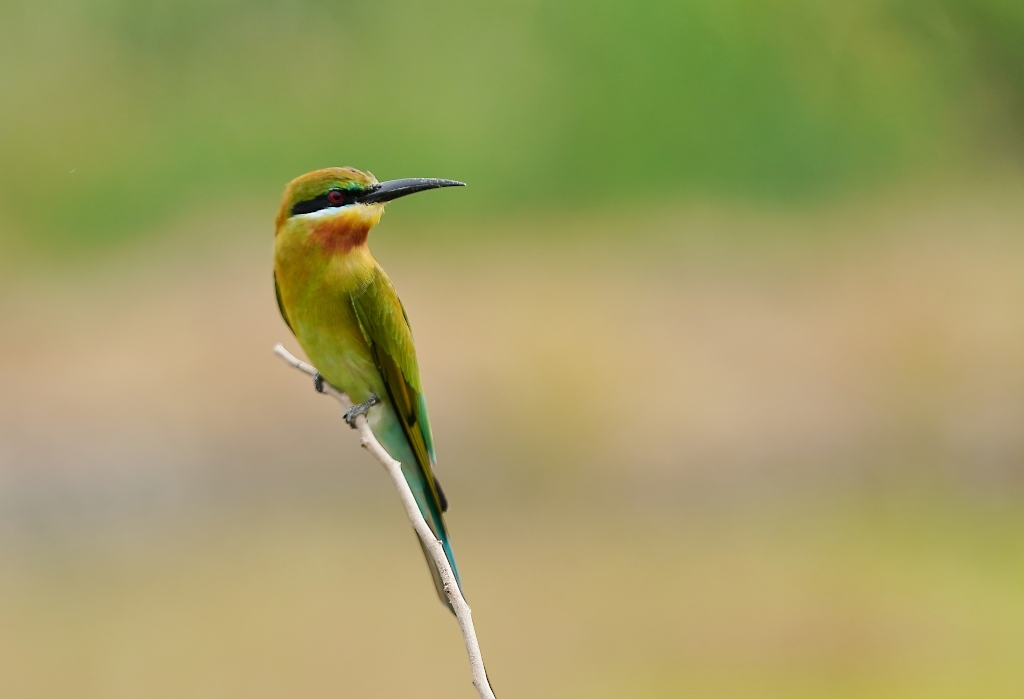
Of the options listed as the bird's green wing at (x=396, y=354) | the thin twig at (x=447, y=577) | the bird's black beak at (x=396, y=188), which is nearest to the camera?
the thin twig at (x=447, y=577)

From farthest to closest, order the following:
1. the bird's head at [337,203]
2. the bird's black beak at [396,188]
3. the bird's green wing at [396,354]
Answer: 1. the bird's green wing at [396,354]
2. the bird's head at [337,203]
3. the bird's black beak at [396,188]

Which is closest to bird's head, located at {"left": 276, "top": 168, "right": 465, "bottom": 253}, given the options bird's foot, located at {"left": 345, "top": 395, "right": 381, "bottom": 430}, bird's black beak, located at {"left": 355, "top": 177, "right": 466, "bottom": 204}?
bird's black beak, located at {"left": 355, "top": 177, "right": 466, "bottom": 204}

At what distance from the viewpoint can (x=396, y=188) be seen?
108cm

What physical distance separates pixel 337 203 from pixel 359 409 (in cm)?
29

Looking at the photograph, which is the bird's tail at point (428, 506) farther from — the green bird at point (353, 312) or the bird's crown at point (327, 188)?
the bird's crown at point (327, 188)

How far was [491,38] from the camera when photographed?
389 centimetres

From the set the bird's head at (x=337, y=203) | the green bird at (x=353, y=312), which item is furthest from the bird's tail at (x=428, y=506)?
the bird's head at (x=337, y=203)

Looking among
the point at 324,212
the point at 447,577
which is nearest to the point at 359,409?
the point at 324,212

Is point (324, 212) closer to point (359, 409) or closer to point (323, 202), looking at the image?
point (323, 202)

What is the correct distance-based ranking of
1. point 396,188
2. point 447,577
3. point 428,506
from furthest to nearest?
1. point 428,506
2. point 396,188
3. point 447,577

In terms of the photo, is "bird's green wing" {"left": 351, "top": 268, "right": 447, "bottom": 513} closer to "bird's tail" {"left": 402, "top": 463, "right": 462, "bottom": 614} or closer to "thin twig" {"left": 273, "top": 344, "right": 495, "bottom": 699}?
"bird's tail" {"left": 402, "top": 463, "right": 462, "bottom": 614}

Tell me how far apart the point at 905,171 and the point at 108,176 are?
3.20 metres

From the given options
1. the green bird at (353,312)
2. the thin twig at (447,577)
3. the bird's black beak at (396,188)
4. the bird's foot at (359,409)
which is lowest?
the thin twig at (447,577)

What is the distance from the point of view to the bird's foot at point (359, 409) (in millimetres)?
1305
